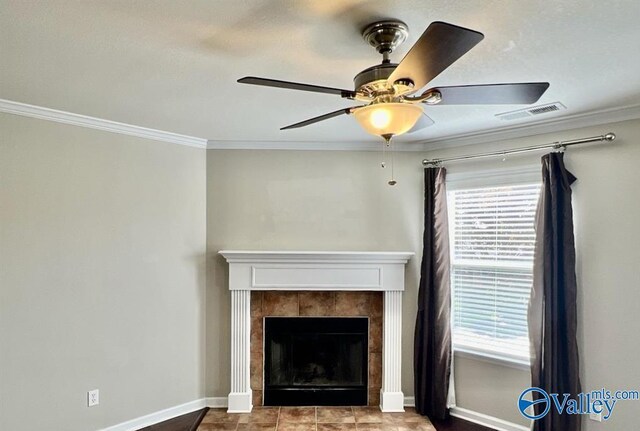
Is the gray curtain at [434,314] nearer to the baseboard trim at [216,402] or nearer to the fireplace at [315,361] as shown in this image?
the fireplace at [315,361]

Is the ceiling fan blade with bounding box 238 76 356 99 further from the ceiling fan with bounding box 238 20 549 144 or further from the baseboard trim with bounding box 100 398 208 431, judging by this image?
the baseboard trim with bounding box 100 398 208 431

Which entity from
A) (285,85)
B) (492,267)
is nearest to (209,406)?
(492,267)

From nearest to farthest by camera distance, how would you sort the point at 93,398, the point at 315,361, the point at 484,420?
1. the point at 93,398
2. the point at 484,420
3. the point at 315,361

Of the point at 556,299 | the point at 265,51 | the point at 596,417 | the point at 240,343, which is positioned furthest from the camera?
the point at 240,343

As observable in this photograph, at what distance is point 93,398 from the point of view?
3139mm

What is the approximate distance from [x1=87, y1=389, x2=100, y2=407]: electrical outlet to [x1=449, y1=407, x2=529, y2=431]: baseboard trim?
298 cm

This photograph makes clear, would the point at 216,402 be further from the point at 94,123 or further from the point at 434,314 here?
the point at 94,123

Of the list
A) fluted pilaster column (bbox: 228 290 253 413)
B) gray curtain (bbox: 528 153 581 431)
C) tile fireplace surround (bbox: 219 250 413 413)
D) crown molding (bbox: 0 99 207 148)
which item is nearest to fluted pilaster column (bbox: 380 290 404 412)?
tile fireplace surround (bbox: 219 250 413 413)

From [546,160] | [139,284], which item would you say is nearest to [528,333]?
[546,160]

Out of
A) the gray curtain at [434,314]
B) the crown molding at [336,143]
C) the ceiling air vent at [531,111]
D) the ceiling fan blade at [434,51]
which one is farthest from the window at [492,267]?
the ceiling fan blade at [434,51]

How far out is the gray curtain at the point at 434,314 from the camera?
142 inches

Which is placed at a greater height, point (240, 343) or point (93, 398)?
point (240, 343)

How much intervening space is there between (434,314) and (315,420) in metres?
1.41

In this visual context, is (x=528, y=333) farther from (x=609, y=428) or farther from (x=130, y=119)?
(x=130, y=119)
